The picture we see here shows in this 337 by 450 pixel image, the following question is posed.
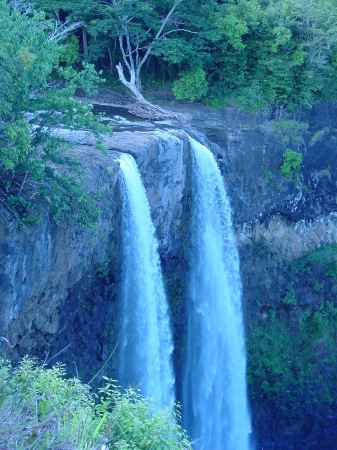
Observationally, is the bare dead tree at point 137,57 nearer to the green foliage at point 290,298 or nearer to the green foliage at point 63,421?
the green foliage at point 290,298

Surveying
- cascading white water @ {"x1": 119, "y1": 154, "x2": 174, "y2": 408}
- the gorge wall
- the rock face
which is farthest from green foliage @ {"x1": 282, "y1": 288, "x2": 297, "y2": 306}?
cascading white water @ {"x1": 119, "y1": 154, "x2": 174, "y2": 408}

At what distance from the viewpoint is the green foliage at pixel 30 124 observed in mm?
7039

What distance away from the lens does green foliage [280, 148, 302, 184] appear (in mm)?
17719


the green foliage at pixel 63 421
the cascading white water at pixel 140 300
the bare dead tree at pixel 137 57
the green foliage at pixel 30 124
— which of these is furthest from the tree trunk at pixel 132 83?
the green foliage at pixel 63 421

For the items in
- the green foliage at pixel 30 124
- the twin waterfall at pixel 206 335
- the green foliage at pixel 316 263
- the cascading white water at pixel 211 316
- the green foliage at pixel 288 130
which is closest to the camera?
the green foliage at pixel 30 124

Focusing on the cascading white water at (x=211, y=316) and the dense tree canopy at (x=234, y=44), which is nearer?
the cascading white water at (x=211, y=316)

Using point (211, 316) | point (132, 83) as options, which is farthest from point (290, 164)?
point (211, 316)

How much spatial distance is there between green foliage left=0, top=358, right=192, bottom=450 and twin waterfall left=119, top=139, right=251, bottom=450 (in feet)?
19.5

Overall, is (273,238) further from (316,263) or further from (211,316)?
(211,316)

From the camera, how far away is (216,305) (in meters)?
15.0

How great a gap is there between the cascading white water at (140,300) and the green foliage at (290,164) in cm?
745

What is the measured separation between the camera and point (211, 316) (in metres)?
14.9

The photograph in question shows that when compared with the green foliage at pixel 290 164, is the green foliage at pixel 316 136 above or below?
above

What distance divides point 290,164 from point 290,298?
15.3 ft
